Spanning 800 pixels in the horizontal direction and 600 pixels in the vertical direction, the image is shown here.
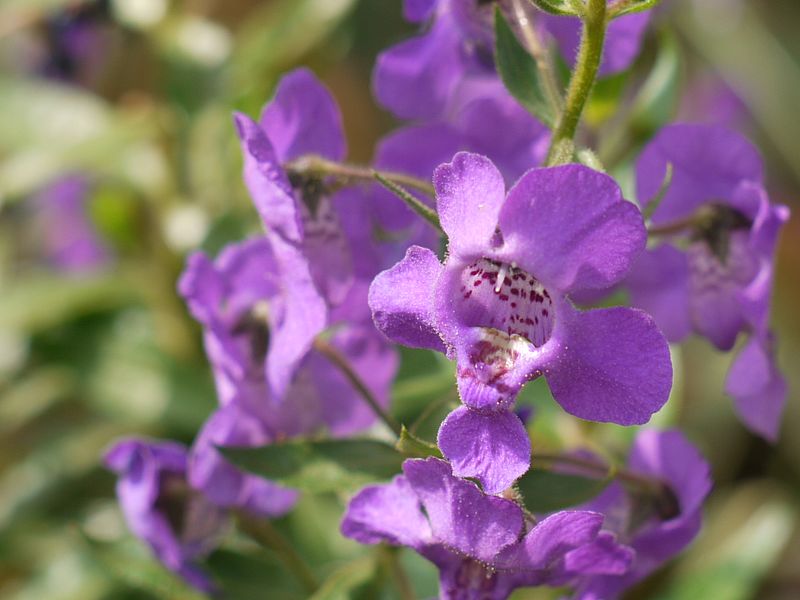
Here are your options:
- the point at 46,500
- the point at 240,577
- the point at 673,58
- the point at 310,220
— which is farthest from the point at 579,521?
the point at 46,500

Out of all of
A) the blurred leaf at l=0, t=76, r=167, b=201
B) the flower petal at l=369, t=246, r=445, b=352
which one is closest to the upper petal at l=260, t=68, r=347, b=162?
the flower petal at l=369, t=246, r=445, b=352

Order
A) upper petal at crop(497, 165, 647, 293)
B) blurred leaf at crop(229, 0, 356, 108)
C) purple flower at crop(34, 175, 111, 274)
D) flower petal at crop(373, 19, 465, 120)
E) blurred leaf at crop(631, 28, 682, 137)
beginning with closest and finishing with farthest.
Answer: upper petal at crop(497, 165, 647, 293) → flower petal at crop(373, 19, 465, 120) → blurred leaf at crop(631, 28, 682, 137) → blurred leaf at crop(229, 0, 356, 108) → purple flower at crop(34, 175, 111, 274)

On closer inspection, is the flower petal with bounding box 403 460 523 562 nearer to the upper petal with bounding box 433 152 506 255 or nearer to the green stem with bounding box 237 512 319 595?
the upper petal with bounding box 433 152 506 255

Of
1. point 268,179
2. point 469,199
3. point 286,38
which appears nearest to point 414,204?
point 469,199

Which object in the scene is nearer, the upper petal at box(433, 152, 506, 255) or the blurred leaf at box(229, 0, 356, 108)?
the upper petal at box(433, 152, 506, 255)

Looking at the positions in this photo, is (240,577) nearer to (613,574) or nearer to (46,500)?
(613,574)

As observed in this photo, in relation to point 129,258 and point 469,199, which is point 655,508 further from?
point 129,258

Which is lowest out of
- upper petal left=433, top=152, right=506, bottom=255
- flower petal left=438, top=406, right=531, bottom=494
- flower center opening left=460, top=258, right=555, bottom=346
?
flower petal left=438, top=406, right=531, bottom=494
